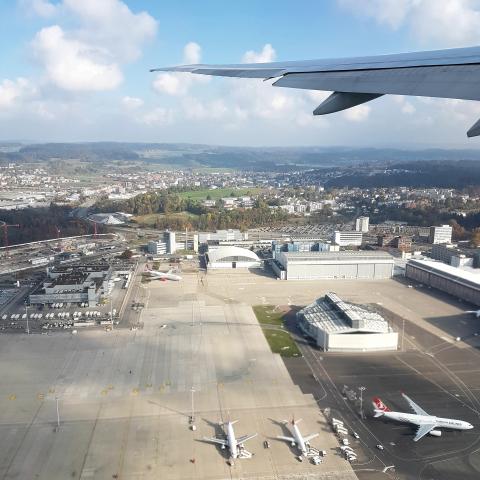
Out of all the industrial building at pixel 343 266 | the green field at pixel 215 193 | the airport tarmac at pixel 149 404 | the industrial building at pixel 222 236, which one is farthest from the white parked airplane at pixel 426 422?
the green field at pixel 215 193

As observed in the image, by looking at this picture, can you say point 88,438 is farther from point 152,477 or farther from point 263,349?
point 263,349

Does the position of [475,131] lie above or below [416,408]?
above

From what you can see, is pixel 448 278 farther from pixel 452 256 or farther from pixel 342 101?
pixel 342 101

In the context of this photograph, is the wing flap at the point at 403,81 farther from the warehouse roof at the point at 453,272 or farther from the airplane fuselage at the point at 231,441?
the warehouse roof at the point at 453,272

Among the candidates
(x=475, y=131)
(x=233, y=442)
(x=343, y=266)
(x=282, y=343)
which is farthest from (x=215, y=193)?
(x=475, y=131)

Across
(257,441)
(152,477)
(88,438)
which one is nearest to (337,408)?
(257,441)
